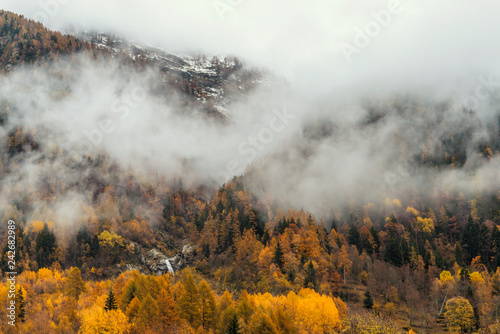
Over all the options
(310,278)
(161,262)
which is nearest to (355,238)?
(310,278)

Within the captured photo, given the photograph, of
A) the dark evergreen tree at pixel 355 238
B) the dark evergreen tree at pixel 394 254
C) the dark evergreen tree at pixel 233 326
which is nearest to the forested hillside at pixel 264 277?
the dark evergreen tree at pixel 233 326

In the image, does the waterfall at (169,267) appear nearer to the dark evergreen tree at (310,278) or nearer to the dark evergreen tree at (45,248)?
the dark evergreen tree at (45,248)

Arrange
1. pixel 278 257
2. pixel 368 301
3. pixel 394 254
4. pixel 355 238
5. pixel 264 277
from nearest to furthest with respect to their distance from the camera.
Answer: pixel 368 301, pixel 264 277, pixel 278 257, pixel 394 254, pixel 355 238

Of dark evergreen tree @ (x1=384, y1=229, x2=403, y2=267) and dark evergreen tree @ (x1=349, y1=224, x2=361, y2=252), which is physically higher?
dark evergreen tree @ (x1=349, y1=224, x2=361, y2=252)

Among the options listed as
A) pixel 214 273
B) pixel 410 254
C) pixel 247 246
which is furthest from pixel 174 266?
pixel 410 254

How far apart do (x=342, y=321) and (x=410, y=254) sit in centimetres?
8139

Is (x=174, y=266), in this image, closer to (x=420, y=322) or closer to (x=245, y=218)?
(x=245, y=218)

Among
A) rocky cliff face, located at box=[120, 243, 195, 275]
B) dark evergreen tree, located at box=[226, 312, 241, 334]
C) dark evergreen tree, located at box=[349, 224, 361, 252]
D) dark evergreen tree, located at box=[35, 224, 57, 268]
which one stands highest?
dark evergreen tree, located at box=[35, 224, 57, 268]

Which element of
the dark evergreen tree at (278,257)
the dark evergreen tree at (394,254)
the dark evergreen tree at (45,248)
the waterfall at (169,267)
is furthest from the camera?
the waterfall at (169,267)

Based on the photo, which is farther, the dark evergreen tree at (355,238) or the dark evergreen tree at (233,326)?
the dark evergreen tree at (355,238)

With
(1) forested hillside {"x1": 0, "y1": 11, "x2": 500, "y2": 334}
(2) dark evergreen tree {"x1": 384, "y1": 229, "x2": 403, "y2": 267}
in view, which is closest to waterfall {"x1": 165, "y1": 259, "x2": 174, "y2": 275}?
(1) forested hillside {"x1": 0, "y1": 11, "x2": 500, "y2": 334}

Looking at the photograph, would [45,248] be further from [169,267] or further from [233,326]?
[233,326]

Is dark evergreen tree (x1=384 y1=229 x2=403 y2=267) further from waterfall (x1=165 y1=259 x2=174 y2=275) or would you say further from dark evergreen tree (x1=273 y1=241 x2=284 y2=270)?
waterfall (x1=165 y1=259 x2=174 y2=275)

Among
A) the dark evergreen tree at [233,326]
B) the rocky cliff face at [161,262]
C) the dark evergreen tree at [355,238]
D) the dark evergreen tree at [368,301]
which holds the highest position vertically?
the dark evergreen tree at [233,326]
